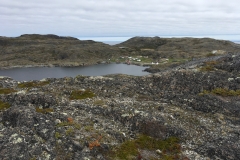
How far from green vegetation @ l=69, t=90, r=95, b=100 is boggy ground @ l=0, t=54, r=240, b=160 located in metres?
0.17

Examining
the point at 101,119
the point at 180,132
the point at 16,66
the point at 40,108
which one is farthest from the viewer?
the point at 16,66

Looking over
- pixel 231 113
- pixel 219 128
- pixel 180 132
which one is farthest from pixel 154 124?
pixel 231 113

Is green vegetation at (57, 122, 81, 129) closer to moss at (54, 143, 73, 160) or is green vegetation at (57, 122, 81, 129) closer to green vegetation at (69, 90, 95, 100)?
moss at (54, 143, 73, 160)

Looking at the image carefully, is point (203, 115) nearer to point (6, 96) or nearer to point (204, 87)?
point (204, 87)

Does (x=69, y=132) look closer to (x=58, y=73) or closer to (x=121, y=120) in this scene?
(x=121, y=120)

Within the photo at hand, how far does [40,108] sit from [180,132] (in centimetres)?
1918

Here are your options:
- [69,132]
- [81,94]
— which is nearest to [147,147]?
[69,132]

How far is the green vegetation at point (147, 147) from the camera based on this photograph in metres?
21.8

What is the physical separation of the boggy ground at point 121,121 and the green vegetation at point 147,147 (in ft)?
0.33

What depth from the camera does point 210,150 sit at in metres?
23.0

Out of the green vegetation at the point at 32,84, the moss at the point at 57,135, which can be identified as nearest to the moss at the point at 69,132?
the moss at the point at 57,135

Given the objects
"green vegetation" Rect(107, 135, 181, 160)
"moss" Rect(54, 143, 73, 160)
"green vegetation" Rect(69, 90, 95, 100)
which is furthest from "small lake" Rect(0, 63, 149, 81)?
"moss" Rect(54, 143, 73, 160)

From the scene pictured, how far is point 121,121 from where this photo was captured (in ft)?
91.7

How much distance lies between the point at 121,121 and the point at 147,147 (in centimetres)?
565
